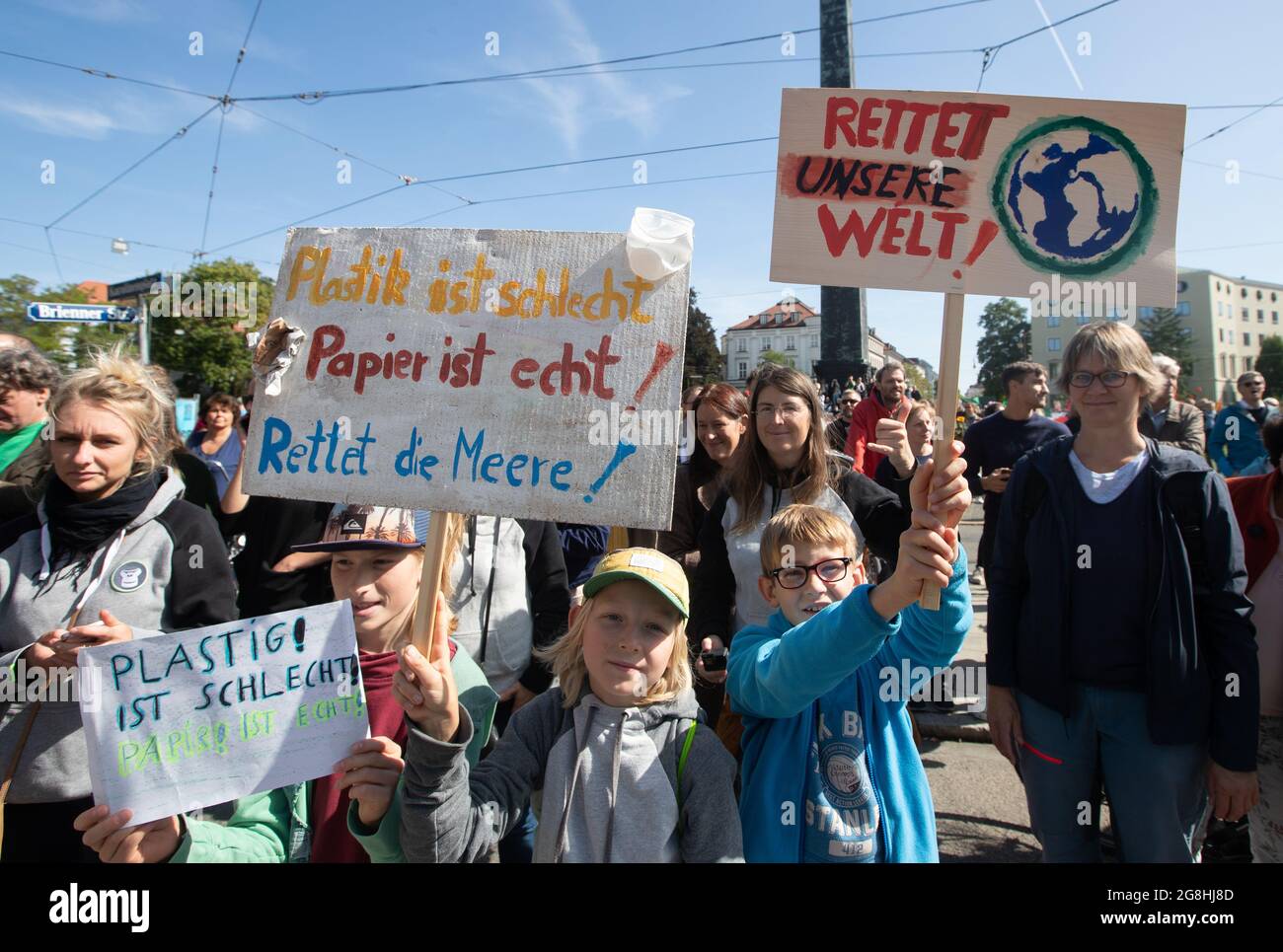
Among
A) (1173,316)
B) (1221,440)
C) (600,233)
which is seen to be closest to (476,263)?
(600,233)

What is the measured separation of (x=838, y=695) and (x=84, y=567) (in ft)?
6.51

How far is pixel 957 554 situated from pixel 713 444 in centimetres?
186

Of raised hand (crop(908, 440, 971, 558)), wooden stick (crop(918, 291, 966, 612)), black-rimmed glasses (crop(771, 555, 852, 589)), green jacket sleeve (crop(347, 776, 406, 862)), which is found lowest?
green jacket sleeve (crop(347, 776, 406, 862))

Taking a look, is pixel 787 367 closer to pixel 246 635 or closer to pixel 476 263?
pixel 476 263

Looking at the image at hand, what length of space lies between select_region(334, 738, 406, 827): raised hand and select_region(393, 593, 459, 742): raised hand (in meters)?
0.11

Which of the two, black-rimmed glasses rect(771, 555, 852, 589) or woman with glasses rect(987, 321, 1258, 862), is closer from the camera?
black-rimmed glasses rect(771, 555, 852, 589)

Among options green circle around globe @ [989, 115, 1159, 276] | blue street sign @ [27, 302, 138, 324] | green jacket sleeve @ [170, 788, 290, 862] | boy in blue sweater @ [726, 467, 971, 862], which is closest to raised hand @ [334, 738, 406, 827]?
green jacket sleeve @ [170, 788, 290, 862]

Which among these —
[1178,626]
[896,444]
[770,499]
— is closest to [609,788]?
[770,499]

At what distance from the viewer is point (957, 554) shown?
69.7 inches

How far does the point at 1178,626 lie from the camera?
208 centimetres

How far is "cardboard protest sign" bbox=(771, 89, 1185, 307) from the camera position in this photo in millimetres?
1765

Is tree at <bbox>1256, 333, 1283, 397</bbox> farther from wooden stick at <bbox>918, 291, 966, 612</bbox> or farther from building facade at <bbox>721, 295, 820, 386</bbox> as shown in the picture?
wooden stick at <bbox>918, 291, 966, 612</bbox>

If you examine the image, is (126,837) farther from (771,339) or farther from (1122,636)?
(771,339)

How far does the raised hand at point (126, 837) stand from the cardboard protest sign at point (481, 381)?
707mm
